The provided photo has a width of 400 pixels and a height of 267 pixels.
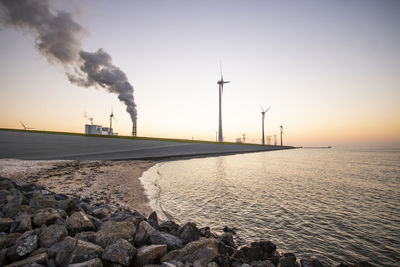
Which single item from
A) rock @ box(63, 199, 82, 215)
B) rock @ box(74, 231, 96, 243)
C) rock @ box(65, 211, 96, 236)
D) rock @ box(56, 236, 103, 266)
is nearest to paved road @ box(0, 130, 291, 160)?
rock @ box(63, 199, 82, 215)

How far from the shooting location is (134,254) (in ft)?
13.5

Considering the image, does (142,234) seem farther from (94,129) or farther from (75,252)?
(94,129)

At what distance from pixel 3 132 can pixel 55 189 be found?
3619 cm

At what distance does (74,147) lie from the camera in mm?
40906

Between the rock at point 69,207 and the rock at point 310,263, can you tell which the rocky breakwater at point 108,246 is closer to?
the rock at point 310,263

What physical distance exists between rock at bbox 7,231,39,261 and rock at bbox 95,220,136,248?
130 cm

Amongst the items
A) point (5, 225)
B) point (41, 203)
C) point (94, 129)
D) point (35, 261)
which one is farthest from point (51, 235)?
point (94, 129)

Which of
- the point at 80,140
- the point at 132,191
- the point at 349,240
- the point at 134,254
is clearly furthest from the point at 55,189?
the point at 80,140


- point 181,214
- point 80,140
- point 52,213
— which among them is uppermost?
point 80,140

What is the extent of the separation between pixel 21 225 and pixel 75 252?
8.39ft

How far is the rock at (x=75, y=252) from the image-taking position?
12.4ft

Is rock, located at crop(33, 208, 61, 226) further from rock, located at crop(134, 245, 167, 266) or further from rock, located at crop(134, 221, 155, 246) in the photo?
rock, located at crop(134, 245, 167, 266)

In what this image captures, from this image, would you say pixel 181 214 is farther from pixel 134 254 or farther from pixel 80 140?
pixel 80 140

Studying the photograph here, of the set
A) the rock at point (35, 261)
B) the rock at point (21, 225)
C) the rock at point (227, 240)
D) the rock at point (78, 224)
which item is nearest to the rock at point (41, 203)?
the rock at point (21, 225)
